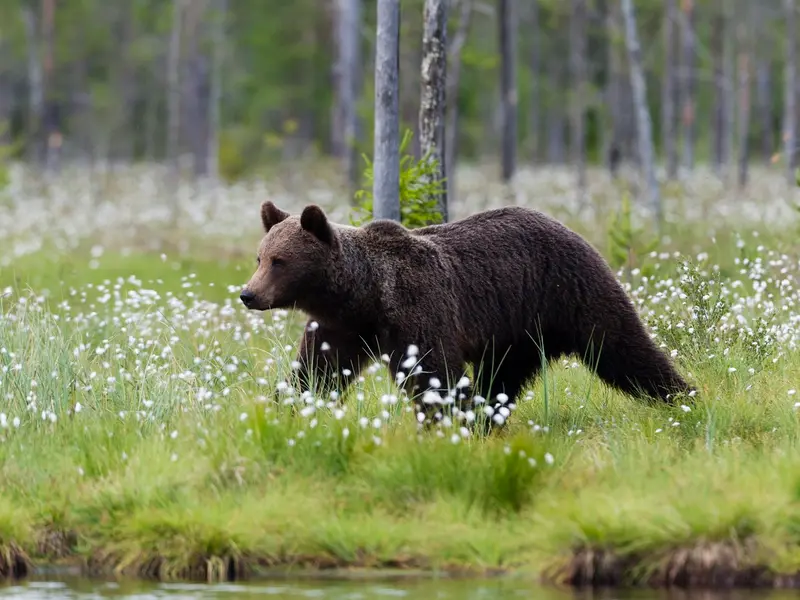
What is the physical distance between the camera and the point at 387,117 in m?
9.79

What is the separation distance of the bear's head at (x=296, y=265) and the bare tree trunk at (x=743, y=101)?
20.0 m

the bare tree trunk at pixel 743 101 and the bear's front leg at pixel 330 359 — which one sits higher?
the bare tree trunk at pixel 743 101

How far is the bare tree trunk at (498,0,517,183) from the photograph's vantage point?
24.3m

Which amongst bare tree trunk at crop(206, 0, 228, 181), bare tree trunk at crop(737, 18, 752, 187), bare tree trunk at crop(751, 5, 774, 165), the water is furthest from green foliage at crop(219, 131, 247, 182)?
the water

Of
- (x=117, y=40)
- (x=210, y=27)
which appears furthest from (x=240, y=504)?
(x=117, y=40)

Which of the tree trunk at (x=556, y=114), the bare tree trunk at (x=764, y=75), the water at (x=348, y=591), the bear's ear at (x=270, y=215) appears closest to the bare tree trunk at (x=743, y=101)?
the bare tree trunk at (x=764, y=75)

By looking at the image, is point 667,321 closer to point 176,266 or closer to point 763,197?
point 176,266

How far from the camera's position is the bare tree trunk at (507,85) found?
79.7 feet

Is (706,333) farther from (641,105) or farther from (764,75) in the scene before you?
(764,75)

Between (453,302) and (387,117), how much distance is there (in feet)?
9.41

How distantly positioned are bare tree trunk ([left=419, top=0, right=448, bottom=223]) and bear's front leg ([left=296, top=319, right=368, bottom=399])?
352 cm

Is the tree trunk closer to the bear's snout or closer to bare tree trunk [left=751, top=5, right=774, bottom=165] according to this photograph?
bare tree trunk [left=751, top=5, right=774, bottom=165]

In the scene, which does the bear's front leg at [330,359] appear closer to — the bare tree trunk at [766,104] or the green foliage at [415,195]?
the green foliage at [415,195]

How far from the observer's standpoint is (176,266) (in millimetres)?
15664
